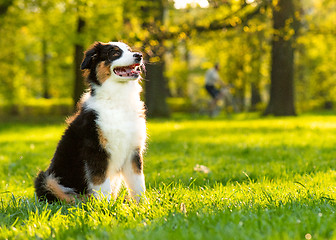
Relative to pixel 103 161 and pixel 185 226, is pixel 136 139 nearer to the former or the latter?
pixel 103 161

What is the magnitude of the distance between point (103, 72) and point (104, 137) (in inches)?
26.6

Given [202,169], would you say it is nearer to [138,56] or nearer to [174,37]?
[138,56]

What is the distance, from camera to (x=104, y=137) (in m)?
3.74

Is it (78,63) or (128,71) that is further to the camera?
(78,63)

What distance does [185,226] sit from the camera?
2906 mm

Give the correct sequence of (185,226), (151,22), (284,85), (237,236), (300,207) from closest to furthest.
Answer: (237,236) → (185,226) → (300,207) → (151,22) → (284,85)

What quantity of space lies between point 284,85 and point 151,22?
890 cm

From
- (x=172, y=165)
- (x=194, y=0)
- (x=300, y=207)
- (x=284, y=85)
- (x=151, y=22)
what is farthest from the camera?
(x=284, y=85)

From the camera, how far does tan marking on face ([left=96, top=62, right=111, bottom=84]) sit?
3.95 meters

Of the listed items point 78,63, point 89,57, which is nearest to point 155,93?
point 78,63

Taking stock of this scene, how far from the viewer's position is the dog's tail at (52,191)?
4010mm

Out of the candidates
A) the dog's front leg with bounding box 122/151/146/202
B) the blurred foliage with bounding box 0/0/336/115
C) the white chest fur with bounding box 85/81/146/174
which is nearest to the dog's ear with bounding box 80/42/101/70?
the white chest fur with bounding box 85/81/146/174

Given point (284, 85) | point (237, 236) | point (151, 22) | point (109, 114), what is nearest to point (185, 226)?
point (237, 236)

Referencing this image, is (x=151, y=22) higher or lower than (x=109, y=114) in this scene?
higher
